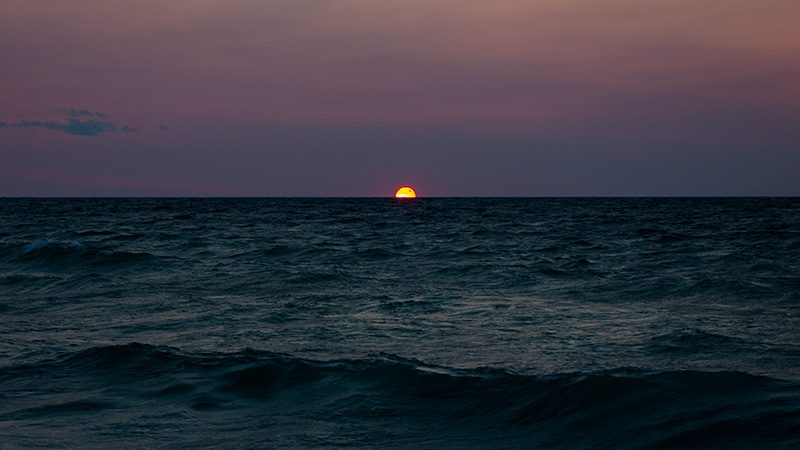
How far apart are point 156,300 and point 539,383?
8.93 m

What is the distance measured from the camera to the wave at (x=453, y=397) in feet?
21.7

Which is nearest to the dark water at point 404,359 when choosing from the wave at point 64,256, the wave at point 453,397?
the wave at point 453,397

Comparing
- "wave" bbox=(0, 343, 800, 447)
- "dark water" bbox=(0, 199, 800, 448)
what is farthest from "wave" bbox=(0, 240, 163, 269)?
"wave" bbox=(0, 343, 800, 447)

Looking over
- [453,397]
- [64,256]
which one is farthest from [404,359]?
[64,256]

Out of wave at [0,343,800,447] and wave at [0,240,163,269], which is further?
wave at [0,240,163,269]

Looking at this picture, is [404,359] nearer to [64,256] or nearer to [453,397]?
[453,397]

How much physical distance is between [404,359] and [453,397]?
1414mm

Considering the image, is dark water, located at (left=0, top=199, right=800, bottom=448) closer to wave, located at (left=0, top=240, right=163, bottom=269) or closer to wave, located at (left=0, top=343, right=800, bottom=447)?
wave, located at (left=0, top=343, right=800, bottom=447)

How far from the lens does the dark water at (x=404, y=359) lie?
665cm

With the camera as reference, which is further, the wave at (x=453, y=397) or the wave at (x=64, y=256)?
the wave at (x=64, y=256)

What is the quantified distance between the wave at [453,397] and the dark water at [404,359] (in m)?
0.02

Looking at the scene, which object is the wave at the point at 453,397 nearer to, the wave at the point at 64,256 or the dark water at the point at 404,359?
the dark water at the point at 404,359

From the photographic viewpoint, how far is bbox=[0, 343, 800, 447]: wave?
662 centimetres

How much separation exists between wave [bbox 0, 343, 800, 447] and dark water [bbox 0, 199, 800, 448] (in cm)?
2
